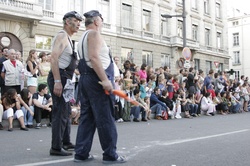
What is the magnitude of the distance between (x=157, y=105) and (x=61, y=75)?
8220 mm

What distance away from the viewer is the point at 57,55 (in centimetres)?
460

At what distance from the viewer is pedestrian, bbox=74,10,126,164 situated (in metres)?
4.00

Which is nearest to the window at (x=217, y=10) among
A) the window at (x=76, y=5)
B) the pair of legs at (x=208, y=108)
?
the window at (x=76, y=5)

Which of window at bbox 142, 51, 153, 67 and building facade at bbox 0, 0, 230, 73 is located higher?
building facade at bbox 0, 0, 230, 73

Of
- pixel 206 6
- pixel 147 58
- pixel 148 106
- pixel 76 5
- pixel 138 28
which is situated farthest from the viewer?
pixel 206 6

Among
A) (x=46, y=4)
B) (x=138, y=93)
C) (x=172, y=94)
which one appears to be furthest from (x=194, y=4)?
(x=138, y=93)

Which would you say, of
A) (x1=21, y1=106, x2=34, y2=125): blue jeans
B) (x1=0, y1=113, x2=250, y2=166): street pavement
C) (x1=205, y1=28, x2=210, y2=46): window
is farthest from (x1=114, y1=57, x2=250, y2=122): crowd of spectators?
(x1=205, y1=28, x2=210, y2=46): window

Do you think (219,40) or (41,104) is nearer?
(41,104)

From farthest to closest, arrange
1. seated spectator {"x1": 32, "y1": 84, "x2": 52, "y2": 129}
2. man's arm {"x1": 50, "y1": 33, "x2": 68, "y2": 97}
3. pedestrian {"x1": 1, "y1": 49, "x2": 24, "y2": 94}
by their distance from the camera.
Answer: pedestrian {"x1": 1, "y1": 49, "x2": 24, "y2": 94}
seated spectator {"x1": 32, "y1": 84, "x2": 52, "y2": 129}
man's arm {"x1": 50, "y1": 33, "x2": 68, "y2": 97}

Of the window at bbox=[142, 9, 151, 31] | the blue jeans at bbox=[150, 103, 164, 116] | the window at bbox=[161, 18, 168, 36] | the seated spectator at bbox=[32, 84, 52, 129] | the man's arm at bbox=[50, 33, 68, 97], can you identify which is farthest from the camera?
the window at bbox=[161, 18, 168, 36]

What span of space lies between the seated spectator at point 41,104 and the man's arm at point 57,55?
4.43 m

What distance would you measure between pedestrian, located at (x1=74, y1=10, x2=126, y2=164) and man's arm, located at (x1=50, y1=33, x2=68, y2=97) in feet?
1.43

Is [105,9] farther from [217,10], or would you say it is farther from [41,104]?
[217,10]

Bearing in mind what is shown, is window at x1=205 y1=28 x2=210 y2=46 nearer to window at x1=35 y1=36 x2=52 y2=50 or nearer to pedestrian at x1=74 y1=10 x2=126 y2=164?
window at x1=35 y1=36 x2=52 y2=50
